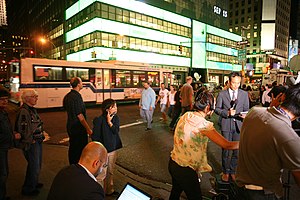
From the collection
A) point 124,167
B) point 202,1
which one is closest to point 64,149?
point 124,167

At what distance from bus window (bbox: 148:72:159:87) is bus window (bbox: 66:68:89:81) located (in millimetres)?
6734

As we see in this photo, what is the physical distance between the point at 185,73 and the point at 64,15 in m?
28.4

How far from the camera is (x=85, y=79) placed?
16.8 m

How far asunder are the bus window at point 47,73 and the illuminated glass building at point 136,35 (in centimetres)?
1329

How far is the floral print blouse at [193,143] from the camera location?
2.65 m

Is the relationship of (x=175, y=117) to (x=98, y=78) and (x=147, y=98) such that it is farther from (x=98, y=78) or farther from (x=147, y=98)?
(x=98, y=78)

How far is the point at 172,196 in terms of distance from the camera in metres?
2.97

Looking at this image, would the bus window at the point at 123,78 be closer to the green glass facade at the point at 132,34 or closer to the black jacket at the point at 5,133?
the green glass facade at the point at 132,34

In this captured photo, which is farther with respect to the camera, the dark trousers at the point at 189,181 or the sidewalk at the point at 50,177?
the sidewalk at the point at 50,177

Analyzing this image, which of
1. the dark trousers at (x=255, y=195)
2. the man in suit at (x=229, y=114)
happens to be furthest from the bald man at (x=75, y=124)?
the dark trousers at (x=255, y=195)

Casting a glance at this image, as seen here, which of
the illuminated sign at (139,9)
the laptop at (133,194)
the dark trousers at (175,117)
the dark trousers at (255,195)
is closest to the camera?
the dark trousers at (255,195)

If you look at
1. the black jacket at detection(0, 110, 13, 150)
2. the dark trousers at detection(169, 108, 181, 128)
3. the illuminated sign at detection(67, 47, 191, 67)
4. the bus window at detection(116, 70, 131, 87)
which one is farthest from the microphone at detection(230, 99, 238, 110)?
the illuminated sign at detection(67, 47, 191, 67)

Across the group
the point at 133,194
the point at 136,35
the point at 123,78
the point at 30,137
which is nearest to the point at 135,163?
the point at 30,137

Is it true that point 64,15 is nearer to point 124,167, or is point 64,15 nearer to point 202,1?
point 202,1
